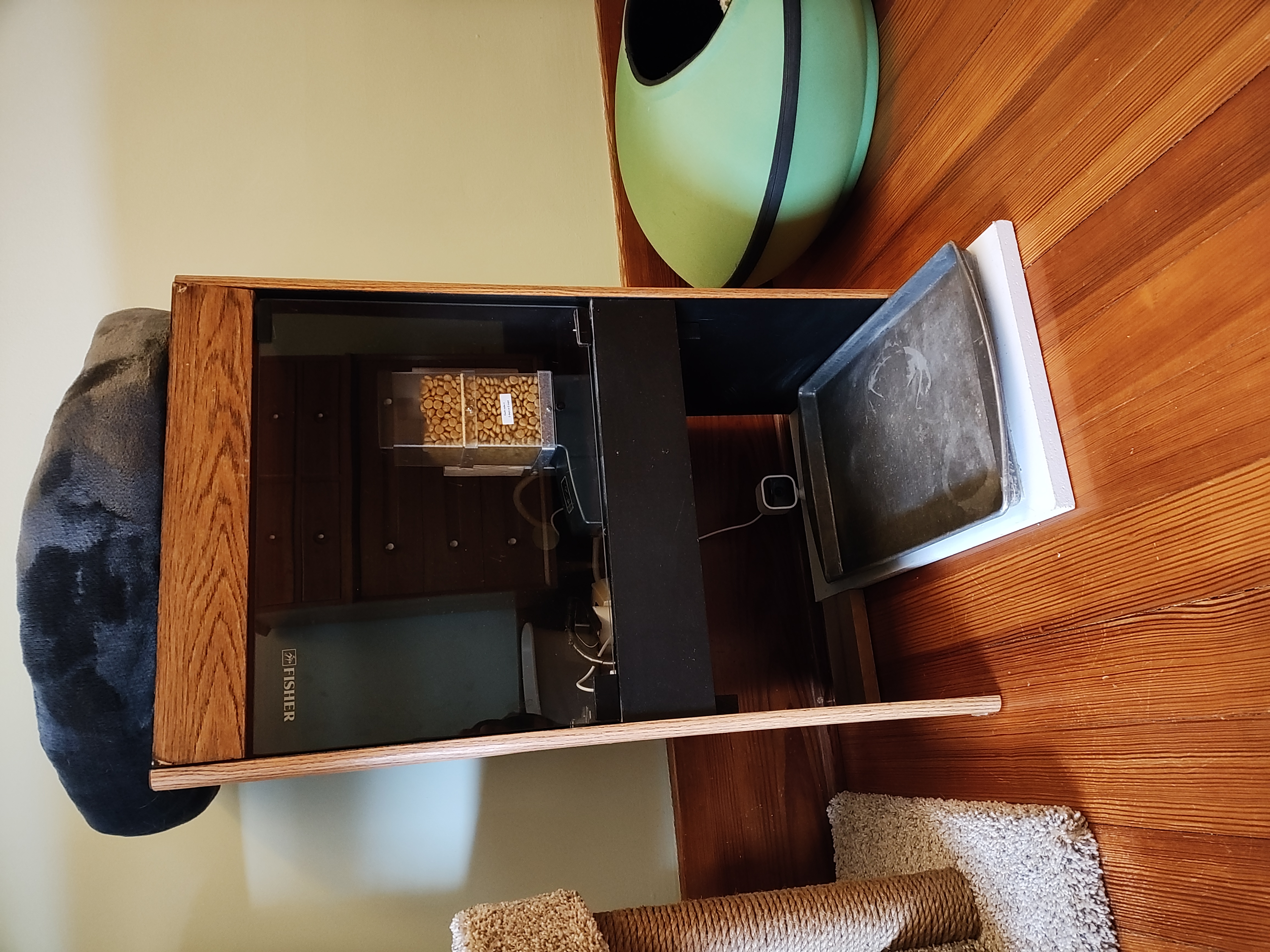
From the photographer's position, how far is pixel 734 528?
1326 mm

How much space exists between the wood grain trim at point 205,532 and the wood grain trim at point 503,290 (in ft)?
0.04

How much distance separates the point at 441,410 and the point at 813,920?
2.27ft

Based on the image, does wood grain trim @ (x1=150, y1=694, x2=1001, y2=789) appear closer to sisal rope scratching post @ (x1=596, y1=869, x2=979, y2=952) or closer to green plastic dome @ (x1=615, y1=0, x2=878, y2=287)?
sisal rope scratching post @ (x1=596, y1=869, x2=979, y2=952)

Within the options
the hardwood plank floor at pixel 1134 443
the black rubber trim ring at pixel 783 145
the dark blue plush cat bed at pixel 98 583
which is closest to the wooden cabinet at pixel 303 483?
the dark blue plush cat bed at pixel 98 583

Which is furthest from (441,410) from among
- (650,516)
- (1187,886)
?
(1187,886)

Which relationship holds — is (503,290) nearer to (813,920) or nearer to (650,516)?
(650,516)

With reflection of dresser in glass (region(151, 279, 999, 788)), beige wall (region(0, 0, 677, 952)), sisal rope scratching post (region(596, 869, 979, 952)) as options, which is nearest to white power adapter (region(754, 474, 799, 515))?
reflection of dresser in glass (region(151, 279, 999, 788))

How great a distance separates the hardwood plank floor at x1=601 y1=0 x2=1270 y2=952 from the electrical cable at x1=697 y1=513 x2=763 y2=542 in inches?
13.4

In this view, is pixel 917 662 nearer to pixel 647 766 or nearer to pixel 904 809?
pixel 904 809

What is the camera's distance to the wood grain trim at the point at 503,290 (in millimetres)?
869

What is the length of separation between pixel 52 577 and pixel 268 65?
110 centimetres

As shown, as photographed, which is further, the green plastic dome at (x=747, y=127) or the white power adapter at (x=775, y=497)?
the white power adapter at (x=775, y=497)

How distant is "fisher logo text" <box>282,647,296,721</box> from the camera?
0.83 meters

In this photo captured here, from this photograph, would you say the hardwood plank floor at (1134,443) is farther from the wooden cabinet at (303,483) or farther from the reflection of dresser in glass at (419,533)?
the wooden cabinet at (303,483)
